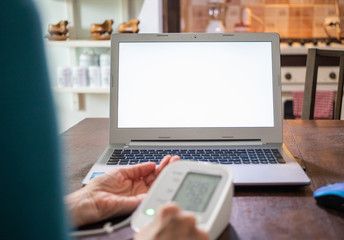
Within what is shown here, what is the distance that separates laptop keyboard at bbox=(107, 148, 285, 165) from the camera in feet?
2.86

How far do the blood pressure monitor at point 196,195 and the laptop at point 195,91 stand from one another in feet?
1.27

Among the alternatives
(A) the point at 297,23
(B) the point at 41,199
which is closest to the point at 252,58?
(B) the point at 41,199

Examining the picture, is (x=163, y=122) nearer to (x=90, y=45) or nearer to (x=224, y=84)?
(x=224, y=84)

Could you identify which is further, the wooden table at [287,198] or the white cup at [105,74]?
the white cup at [105,74]

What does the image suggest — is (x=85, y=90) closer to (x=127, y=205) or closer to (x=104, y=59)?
(x=104, y=59)

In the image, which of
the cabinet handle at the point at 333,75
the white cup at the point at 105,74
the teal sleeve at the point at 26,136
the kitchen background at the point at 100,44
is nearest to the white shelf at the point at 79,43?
the kitchen background at the point at 100,44

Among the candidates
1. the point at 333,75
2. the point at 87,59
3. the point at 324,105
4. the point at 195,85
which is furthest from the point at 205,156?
the point at 333,75

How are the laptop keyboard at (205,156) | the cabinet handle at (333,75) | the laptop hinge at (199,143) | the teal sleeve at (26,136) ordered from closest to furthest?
the teal sleeve at (26,136)
the laptop keyboard at (205,156)
the laptop hinge at (199,143)
the cabinet handle at (333,75)

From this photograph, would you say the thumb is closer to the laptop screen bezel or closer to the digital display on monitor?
the digital display on monitor

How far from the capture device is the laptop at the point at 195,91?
39.4 inches

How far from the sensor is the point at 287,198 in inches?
28.2

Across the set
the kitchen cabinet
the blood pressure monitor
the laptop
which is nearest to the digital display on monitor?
the blood pressure monitor

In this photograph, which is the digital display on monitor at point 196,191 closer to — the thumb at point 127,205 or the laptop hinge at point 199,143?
the thumb at point 127,205

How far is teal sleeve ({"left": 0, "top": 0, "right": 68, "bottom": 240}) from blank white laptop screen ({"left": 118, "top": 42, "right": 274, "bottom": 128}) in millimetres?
709
